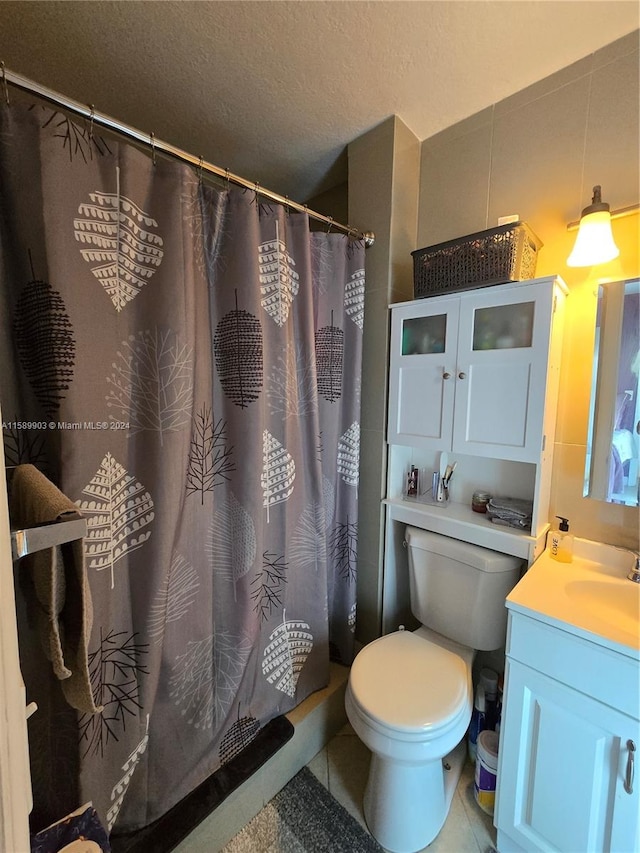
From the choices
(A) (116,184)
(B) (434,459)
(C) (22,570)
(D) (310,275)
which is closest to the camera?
(C) (22,570)

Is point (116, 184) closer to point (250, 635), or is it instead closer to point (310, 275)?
point (310, 275)

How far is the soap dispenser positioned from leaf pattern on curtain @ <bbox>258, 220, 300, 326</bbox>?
3.89 ft

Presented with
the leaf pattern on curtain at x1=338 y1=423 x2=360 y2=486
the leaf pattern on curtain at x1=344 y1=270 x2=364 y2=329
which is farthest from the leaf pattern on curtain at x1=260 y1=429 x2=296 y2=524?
the leaf pattern on curtain at x1=344 y1=270 x2=364 y2=329

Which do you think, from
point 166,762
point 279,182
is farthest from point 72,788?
point 279,182

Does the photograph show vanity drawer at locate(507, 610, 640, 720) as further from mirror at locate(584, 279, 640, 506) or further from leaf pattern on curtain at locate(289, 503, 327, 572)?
leaf pattern on curtain at locate(289, 503, 327, 572)

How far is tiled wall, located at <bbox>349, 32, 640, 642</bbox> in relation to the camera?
1.14m

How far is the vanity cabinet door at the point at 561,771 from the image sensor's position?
2.84 ft

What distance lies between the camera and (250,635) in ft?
4.03

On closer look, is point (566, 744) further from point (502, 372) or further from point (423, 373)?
point (423, 373)

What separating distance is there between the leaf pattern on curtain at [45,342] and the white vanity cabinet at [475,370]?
1111 millimetres

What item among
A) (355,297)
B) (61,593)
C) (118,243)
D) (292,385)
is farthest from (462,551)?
(118,243)

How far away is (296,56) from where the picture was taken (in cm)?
114

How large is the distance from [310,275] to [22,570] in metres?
1.18

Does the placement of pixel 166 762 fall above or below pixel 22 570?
below
